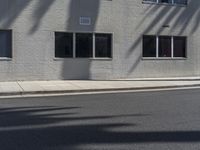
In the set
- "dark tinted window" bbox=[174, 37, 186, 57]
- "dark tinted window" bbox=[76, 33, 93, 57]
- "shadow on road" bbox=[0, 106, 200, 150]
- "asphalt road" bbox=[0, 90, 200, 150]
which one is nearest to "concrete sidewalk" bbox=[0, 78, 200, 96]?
"asphalt road" bbox=[0, 90, 200, 150]

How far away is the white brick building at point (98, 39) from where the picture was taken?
75.3 ft

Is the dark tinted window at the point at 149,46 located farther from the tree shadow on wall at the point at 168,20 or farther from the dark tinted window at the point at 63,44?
the dark tinted window at the point at 63,44

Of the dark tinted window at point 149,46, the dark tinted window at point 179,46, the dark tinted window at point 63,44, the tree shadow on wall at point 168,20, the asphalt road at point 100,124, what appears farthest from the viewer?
the dark tinted window at point 179,46

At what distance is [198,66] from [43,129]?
20529mm

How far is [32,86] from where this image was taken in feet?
66.2

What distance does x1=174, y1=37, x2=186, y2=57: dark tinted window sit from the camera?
28047 mm

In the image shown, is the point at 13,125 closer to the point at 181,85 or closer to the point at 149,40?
the point at 181,85

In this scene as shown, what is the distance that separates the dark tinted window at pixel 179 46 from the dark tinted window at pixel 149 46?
5.46ft

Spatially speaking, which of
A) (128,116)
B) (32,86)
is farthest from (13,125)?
(32,86)

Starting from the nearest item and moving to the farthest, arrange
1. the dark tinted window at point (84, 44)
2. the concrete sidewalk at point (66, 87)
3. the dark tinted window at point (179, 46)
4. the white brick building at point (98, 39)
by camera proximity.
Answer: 1. the concrete sidewalk at point (66, 87)
2. the white brick building at point (98, 39)
3. the dark tinted window at point (84, 44)
4. the dark tinted window at point (179, 46)

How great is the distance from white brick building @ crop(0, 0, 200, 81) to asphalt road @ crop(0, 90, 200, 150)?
7561 millimetres

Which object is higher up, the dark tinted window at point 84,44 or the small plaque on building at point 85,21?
the small plaque on building at point 85,21

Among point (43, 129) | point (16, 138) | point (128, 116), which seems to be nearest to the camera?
point (16, 138)

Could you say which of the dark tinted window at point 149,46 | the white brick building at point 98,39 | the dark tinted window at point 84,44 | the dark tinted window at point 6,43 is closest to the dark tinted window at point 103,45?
the white brick building at point 98,39
